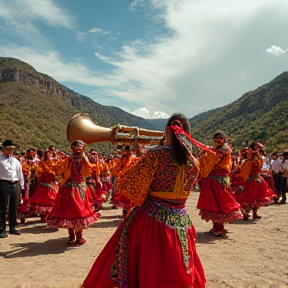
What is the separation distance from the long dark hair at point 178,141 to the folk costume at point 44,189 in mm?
5625

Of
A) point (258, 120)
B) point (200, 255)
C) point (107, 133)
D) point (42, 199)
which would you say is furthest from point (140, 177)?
point (258, 120)

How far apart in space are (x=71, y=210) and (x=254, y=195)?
16.4 ft

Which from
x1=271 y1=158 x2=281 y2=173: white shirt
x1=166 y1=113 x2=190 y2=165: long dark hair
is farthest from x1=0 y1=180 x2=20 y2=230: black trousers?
x1=271 y1=158 x2=281 y2=173: white shirt

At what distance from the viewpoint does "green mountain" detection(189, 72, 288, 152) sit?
34.7 meters

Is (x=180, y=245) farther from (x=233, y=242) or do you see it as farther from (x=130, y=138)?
(x=233, y=242)

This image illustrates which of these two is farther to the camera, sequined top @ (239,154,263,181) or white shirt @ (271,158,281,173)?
white shirt @ (271,158,281,173)

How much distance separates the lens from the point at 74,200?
618 centimetres

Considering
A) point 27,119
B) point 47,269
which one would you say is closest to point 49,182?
point 47,269

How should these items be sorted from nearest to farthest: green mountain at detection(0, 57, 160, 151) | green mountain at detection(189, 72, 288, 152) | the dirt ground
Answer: the dirt ground < green mountain at detection(189, 72, 288, 152) < green mountain at detection(0, 57, 160, 151)

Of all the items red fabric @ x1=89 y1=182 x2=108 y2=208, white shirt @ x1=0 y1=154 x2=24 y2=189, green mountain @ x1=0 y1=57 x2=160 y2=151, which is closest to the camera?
white shirt @ x1=0 y1=154 x2=24 y2=189

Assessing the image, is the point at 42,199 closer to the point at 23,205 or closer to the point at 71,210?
the point at 23,205

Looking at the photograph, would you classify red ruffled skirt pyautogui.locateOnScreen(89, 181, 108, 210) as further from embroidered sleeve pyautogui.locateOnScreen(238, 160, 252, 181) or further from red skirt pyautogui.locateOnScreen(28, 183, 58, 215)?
embroidered sleeve pyautogui.locateOnScreen(238, 160, 252, 181)

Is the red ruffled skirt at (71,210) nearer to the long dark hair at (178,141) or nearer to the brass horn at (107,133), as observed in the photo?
the brass horn at (107,133)

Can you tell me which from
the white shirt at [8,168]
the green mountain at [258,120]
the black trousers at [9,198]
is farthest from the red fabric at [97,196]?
the green mountain at [258,120]
